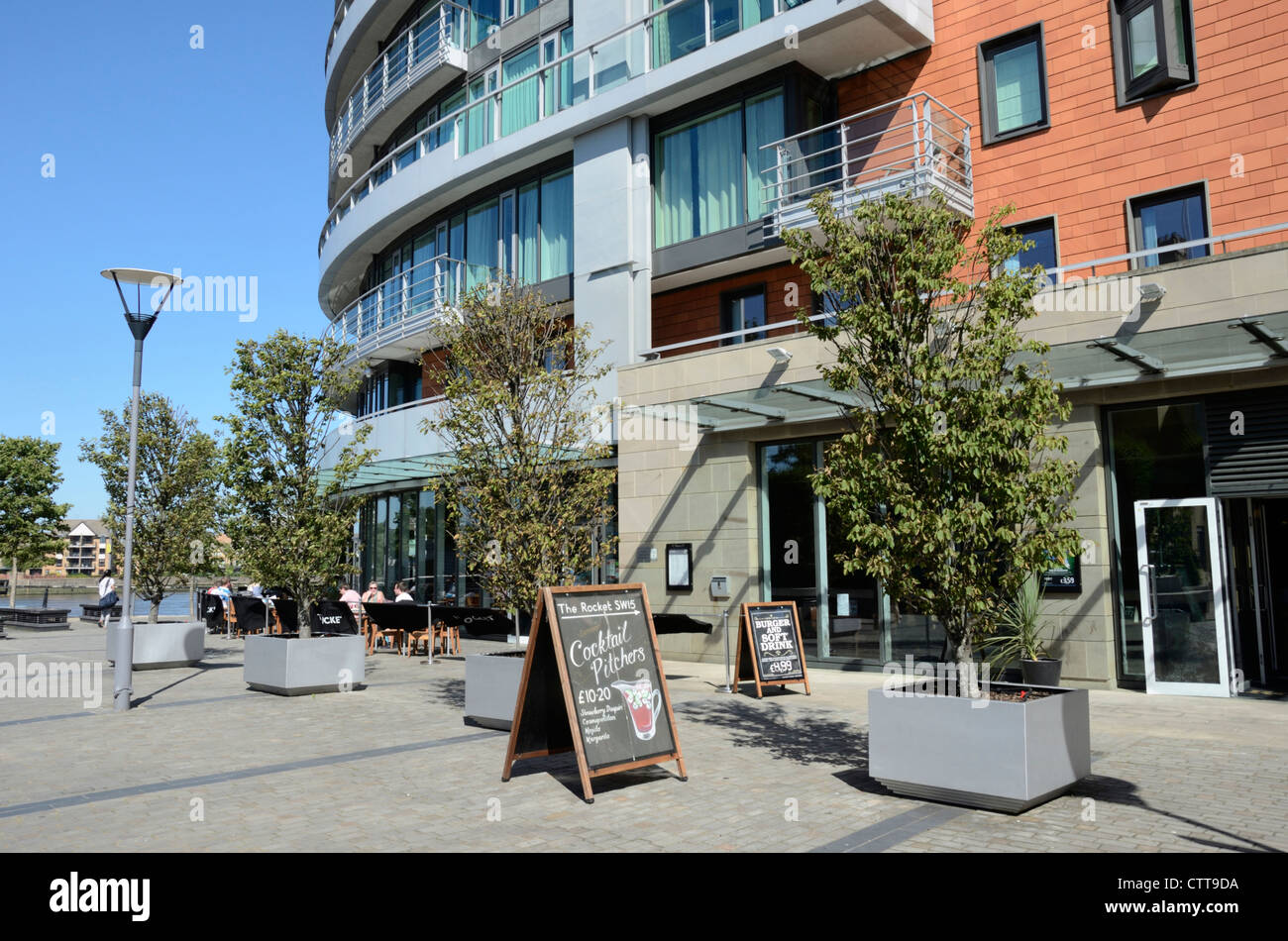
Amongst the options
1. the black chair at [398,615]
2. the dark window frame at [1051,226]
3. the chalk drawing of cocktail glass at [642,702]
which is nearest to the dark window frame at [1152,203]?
the dark window frame at [1051,226]

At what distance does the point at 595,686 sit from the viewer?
720cm

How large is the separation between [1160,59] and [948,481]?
1059 centimetres

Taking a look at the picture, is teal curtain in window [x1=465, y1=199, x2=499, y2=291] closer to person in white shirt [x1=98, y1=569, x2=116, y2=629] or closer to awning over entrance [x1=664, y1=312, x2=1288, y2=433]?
awning over entrance [x1=664, y1=312, x2=1288, y2=433]

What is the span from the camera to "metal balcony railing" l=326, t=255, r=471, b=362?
22755 millimetres

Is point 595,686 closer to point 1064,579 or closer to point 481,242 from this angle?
point 1064,579

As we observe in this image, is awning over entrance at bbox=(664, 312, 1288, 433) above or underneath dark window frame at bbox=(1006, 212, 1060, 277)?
underneath

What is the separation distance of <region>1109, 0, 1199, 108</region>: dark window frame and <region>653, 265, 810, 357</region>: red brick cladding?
561cm

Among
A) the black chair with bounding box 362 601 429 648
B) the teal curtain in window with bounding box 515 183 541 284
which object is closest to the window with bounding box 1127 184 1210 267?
the teal curtain in window with bounding box 515 183 541 284

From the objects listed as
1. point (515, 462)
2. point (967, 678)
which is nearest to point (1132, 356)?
point (967, 678)

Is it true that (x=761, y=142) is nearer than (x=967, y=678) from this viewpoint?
No

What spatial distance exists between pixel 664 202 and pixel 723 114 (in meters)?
1.92

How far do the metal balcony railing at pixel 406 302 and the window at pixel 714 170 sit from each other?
5446 millimetres

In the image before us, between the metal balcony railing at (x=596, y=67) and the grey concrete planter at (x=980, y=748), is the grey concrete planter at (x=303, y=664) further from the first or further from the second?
the metal balcony railing at (x=596, y=67)

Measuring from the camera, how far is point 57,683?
14.0 m
